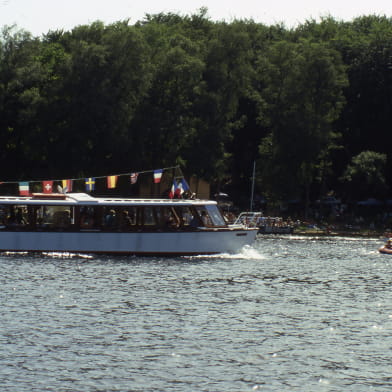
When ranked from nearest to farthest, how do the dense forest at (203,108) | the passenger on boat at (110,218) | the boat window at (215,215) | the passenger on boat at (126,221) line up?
the passenger on boat at (110,218) → the passenger on boat at (126,221) → the boat window at (215,215) → the dense forest at (203,108)

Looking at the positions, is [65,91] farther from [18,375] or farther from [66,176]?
[18,375]

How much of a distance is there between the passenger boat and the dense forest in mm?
38200

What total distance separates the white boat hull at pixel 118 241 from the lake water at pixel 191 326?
1.92 meters

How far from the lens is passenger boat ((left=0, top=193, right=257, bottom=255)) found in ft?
213

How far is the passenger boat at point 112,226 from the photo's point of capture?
64938mm

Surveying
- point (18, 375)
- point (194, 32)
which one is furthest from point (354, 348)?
point (194, 32)

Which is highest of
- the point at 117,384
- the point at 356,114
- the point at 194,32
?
the point at 194,32

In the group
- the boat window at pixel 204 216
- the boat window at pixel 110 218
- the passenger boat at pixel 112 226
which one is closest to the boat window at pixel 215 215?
the passenger boat at pixel 112 226

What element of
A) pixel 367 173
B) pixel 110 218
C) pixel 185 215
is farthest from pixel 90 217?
pixel 367 173

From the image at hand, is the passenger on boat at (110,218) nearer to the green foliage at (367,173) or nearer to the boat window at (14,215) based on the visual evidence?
the boat window at (14,215)

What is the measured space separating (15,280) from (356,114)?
253ft

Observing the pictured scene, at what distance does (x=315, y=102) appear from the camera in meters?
114

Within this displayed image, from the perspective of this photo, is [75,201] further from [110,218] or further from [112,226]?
[112,226]

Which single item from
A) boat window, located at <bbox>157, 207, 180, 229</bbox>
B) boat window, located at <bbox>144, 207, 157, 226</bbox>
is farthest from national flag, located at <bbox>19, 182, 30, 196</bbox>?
boat window, located at <bbox>157, 207, 180, 229</bbox>
